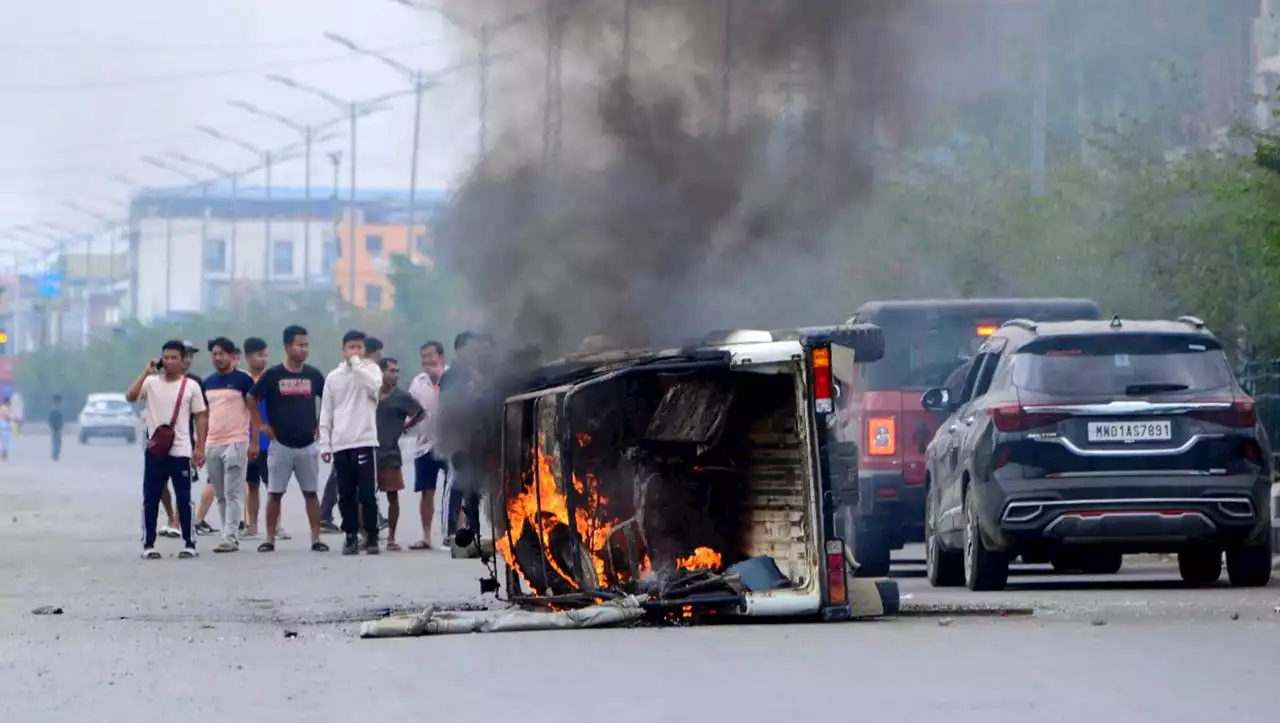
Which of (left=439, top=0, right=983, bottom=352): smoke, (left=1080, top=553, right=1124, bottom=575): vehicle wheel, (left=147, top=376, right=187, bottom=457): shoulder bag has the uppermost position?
(left=439, top=0, right=983, bottom=352): smoke

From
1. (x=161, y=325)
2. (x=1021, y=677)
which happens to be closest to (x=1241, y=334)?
(x=1021, y=677)

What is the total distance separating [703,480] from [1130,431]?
299 centimetres

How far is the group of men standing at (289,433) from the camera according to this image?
20.5 metres

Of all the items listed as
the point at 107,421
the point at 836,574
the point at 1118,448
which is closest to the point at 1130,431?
the point at 1118,448

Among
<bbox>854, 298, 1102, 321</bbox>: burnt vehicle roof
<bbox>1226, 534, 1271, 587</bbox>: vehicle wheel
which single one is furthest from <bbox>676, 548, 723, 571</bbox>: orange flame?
<bbox>854, 298, 1102, 321</bbox>: burnt vehicle roof

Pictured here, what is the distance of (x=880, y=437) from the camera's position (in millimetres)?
17766

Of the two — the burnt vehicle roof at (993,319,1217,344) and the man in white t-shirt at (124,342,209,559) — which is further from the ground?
the burnt vehicle roof at (993,319,1217,344)

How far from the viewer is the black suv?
1478 cm

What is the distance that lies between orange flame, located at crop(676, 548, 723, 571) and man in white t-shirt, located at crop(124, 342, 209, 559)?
7923 millimetres

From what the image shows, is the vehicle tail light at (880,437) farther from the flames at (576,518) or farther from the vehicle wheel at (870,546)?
the flames at (576,518)

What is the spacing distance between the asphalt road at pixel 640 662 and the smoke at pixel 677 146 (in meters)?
2.22

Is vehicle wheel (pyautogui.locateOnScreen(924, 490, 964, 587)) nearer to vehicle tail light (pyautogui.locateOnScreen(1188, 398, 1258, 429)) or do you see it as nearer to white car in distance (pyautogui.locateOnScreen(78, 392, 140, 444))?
vehicle tail light (pyautogui.locateOnScreen(1188, 398, 1258, 429))

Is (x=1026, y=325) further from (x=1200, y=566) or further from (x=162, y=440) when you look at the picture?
(x=162, y=440)

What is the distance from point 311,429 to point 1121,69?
27.7 meters
